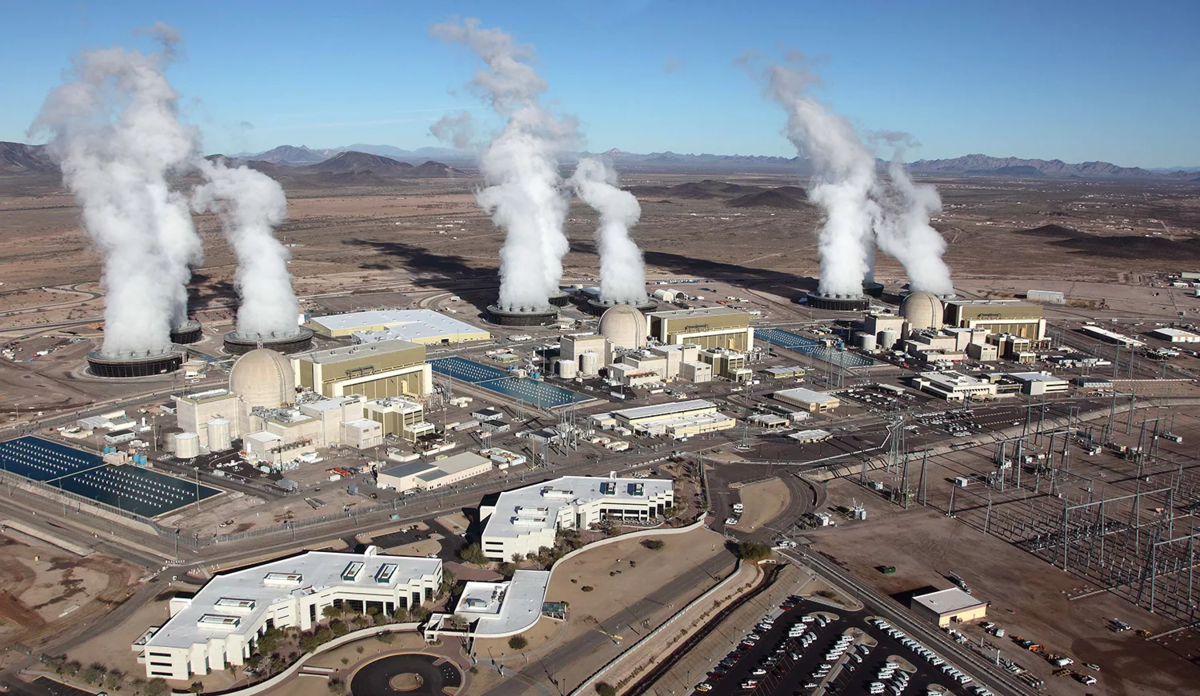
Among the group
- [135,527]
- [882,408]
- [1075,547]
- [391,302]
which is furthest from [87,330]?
[1075,547]

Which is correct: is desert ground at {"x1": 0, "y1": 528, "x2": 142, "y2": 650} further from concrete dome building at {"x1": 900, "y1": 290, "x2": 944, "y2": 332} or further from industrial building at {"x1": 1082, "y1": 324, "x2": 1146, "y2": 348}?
industrial building at {"x1": 1082, "y1": 324, "x2": 1146, "y2": 348}

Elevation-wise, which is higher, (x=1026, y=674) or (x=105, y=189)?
(x=105, y=189)

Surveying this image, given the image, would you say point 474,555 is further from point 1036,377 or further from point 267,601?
point 1036,377

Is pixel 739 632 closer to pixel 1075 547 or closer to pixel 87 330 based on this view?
pixel 1075 547

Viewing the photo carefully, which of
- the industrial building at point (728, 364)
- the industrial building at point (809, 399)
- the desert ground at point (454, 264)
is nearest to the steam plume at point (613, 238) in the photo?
the desert ground at point (454, 264)

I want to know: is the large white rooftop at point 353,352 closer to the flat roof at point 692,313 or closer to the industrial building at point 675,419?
the industrial building at point 675,419

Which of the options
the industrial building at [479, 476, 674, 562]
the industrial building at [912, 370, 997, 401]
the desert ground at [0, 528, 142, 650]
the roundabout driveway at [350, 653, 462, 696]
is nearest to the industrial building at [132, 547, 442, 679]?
the roundabout driveway at [350, 653, 462, 696]
